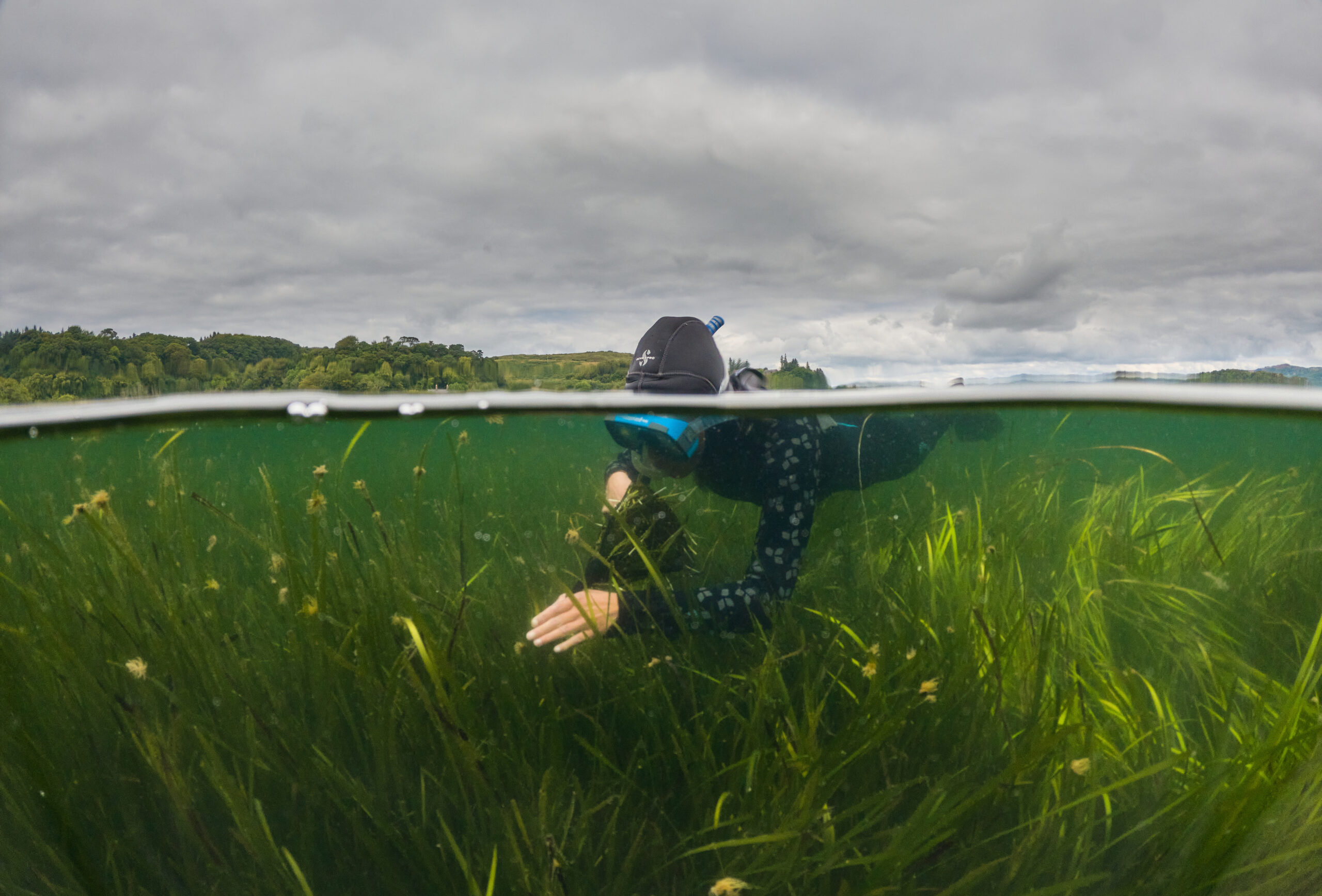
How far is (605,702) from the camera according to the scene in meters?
2.03

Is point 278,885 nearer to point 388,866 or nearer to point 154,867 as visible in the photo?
point 388,866

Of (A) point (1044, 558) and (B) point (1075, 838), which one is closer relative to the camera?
(B) point (1075, 838)

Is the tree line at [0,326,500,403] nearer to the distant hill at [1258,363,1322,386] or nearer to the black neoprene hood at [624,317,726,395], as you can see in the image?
the black neoprene hood at [624,317,726,395]

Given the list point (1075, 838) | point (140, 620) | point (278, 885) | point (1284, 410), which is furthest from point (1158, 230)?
point (140, 620)

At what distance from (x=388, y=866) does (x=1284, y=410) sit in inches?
169

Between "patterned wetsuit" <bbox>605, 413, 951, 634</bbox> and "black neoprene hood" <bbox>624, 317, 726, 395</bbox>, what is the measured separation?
9.9 inches

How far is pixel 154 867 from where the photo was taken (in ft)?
6.31

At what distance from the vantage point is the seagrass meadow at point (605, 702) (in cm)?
180

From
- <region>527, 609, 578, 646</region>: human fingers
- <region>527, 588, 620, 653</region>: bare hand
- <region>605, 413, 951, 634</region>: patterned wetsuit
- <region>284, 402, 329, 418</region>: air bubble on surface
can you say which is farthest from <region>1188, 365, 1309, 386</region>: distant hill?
<region>284, 402, 329, 418</region>: air bubble on surface

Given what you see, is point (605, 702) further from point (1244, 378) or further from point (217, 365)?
point (1244, 378)

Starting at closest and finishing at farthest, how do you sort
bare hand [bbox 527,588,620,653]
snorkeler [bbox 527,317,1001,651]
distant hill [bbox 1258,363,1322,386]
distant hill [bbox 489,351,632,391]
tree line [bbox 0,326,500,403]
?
bare hand [bbox 527,588,620,653] → snorkeler [bbox 527,317,1001,651] → tree line [bbox 0,326,500,403] → distant hill [bbox 489,351,632,391] → distant hill [bbox 1258,363,1322,386]

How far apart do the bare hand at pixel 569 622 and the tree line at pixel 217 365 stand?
1.06 m

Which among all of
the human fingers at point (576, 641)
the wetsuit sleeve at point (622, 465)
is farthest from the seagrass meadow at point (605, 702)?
the wetsuit sleeve at point (622, 465)

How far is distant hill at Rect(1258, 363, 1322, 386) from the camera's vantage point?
106 inches
